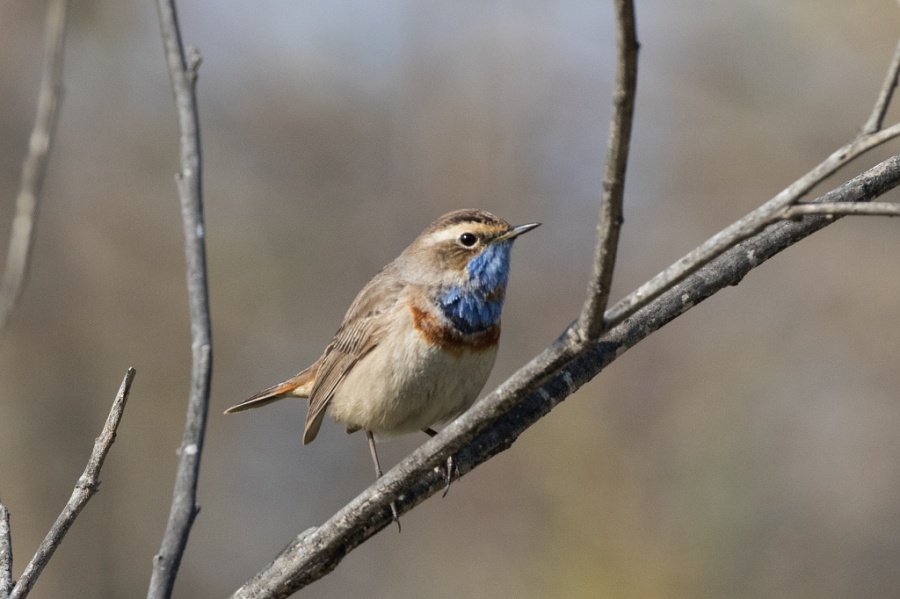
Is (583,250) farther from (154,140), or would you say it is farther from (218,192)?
(154,140)

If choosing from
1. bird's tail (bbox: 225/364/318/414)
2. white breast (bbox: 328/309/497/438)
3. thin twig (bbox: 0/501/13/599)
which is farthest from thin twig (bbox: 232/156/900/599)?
bird's tail (bbox: 225/364/318/414)

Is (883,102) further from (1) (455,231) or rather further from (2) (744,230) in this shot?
(1) (455,231)

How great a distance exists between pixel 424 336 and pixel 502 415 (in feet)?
5.78

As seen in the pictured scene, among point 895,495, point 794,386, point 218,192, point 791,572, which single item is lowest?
point 791,572

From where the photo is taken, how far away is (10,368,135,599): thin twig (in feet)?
8.14

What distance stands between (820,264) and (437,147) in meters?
4.07

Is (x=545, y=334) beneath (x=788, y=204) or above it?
beneath

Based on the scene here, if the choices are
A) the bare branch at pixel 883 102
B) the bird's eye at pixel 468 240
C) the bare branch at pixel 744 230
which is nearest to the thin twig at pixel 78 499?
the bare branch at pixel 744 230

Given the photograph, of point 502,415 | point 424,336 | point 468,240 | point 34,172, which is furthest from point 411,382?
point 34,172

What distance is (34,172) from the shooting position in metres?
2.64

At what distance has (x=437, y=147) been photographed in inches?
418

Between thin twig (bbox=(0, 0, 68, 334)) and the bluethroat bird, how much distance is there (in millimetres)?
2019

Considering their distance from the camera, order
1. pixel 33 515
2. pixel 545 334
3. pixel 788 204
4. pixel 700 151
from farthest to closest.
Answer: pixel 700 151
pixel 545 334
pixel 33 515
pixel 788 204

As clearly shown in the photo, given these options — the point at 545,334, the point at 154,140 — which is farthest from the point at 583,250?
the point at 154,140
